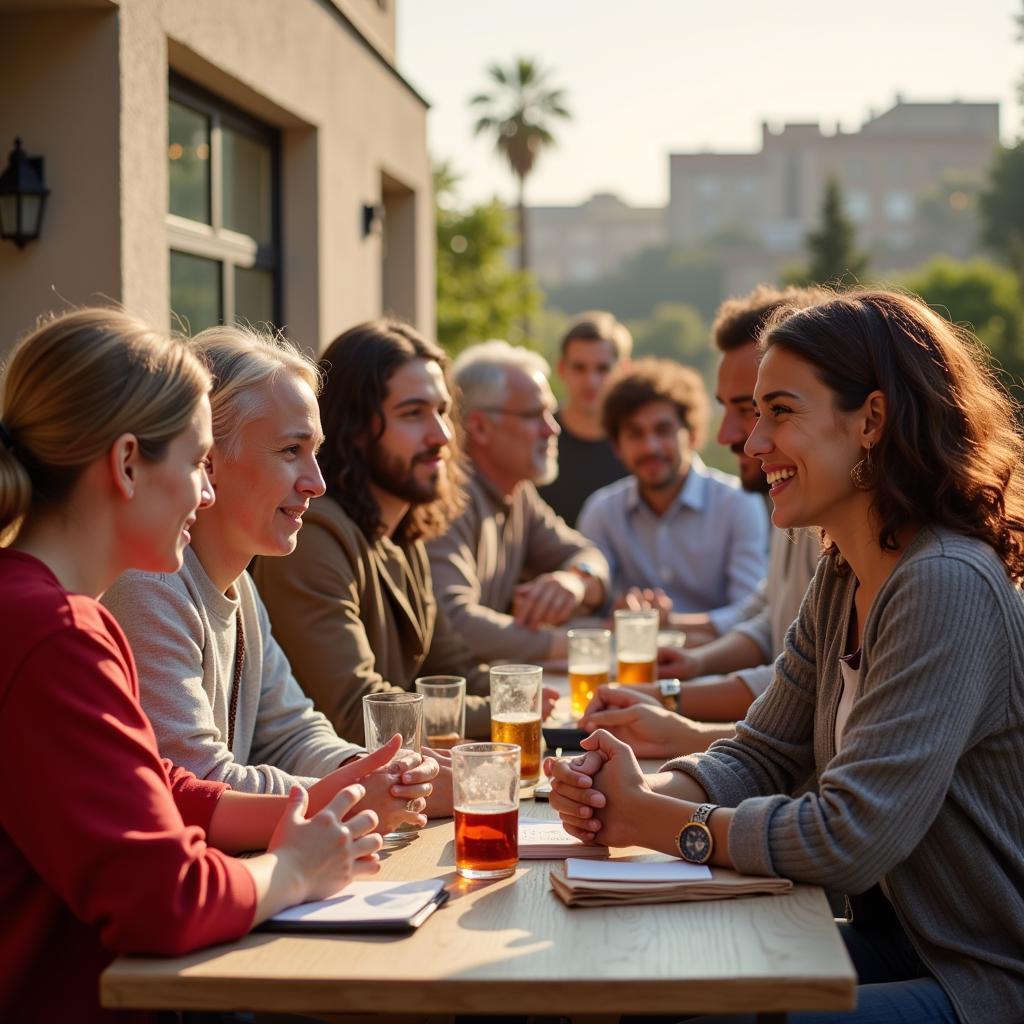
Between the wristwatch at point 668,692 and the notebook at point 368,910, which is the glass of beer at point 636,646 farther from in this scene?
the notebook at point 368,910

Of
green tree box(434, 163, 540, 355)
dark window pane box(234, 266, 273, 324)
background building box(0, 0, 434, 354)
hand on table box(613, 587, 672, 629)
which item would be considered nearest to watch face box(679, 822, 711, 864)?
hand on table box(613, 587, 672, 629)

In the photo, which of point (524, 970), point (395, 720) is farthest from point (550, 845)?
point (524, 970)

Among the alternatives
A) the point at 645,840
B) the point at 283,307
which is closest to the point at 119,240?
the point at 283,307

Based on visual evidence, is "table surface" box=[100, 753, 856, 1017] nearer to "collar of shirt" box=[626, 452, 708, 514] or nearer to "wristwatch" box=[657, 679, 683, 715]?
"wristwatch" box=[657, 679, 683, 715]

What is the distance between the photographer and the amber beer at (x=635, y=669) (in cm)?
338

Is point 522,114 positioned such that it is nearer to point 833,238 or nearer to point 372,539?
point 833,238

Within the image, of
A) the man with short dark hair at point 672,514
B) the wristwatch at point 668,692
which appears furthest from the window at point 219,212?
the wristwatch at point 668,692

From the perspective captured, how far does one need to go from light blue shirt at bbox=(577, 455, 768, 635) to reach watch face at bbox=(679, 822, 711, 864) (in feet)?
10.5

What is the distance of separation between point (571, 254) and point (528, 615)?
122 meters

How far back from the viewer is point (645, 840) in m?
2.07

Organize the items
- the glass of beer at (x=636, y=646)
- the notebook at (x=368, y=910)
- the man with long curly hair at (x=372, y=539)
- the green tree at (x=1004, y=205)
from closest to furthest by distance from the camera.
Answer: the notebook at (x=368, y=910) < the man with long curly hair at (x=372, y=539) < the glass of beer at (x=636, y=646) < the green tree at (x=1004, y=205)

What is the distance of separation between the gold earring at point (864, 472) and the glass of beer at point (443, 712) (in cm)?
84

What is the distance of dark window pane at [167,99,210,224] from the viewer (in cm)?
599

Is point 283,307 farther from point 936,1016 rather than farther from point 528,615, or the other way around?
point 936,1016
